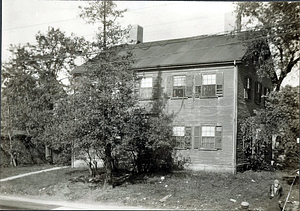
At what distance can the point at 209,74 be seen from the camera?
14000 mm

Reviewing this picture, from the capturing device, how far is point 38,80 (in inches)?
566

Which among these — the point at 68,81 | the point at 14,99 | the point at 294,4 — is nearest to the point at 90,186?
the point at 68,81

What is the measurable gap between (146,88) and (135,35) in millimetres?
2254

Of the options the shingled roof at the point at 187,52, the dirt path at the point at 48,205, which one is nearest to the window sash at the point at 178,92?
the shingled roof at the point at 187,52

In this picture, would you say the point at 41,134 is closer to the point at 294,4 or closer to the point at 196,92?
the point at 196,92

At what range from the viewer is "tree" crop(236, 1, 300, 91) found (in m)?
10.4

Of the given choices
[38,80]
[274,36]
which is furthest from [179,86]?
[38,80]

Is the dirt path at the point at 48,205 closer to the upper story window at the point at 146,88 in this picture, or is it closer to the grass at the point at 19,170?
the grass at the point at 19,170

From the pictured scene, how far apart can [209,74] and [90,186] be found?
692 cm

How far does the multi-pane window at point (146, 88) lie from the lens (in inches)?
524

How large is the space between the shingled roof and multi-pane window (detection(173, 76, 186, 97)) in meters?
0.63

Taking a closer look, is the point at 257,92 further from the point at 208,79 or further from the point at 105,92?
the point at 105,92

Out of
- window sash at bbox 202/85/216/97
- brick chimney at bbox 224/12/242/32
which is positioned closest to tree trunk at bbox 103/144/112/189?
window sash at bbox 202/85/216/97

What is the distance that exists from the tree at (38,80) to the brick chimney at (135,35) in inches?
76.0
